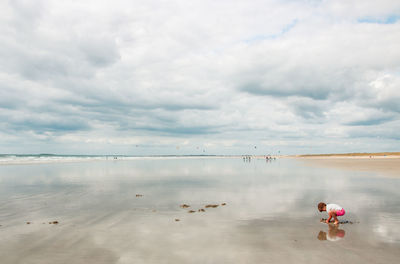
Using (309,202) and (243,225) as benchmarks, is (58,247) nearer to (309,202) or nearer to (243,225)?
(243,225)

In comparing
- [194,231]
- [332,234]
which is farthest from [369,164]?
[194,231]

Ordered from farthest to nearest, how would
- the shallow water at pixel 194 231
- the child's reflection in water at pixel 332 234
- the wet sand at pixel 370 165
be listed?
the wet sand at pixel 370 165 < the child's reflection in water at pixel 332 234 < the shallow water at pixel 194 231

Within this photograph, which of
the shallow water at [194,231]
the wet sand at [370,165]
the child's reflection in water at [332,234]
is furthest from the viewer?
the wet sand at [370,165]

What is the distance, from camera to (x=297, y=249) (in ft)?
28.6

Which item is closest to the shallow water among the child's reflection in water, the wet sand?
the child's reflection in water

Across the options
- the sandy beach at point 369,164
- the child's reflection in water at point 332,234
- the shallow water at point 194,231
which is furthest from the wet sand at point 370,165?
the child's reflection in water at point 332,234

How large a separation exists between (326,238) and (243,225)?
3.43m

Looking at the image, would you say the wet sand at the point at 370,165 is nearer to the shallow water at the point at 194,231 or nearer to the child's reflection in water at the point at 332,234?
the shallow water at the point at 194,231

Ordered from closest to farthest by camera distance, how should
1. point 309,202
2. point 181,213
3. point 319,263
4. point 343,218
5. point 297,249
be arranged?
point 319,263, point 297,249, point 343,218, point 181,213, point 309,202

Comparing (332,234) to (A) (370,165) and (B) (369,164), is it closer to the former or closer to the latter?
(A) (370,165)

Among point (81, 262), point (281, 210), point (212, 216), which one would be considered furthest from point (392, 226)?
point (81, 262)

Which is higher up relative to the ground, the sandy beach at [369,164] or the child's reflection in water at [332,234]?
the child's reflection in water at [332,234]

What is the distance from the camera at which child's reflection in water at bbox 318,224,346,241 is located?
9942 millimetres

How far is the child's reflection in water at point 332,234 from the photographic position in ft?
32.6
